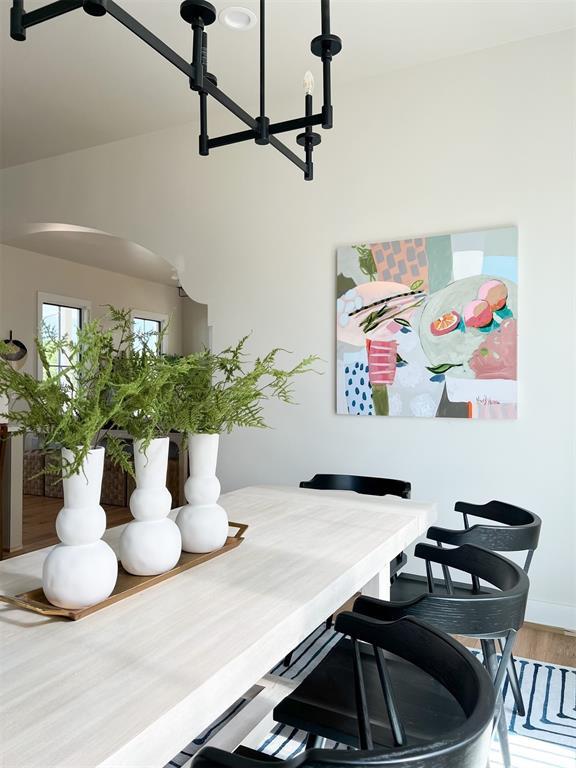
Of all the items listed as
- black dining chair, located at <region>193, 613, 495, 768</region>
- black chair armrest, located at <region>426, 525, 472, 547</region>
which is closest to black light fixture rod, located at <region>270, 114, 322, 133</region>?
black chair armrest, located at <region>426, 525, 472, 547</region>

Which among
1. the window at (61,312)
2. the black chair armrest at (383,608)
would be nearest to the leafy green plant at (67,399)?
the black chair armrest at (383,608)

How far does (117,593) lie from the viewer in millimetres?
1153

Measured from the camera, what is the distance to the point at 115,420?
1.20 metres

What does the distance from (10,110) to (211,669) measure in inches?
163

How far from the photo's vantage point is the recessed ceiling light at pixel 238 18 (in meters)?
2.74

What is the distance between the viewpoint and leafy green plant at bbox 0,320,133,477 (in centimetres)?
106

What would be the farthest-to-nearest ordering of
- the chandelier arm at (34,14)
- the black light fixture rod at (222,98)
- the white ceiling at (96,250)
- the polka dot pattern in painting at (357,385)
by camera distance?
the white ceiling at (96,250)
the polka dot pattern in painting at (357,385)
the black light fixture rod at (222,98)
the chandelier arm at (34,14)

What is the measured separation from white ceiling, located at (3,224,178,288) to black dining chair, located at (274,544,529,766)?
15.7 ft

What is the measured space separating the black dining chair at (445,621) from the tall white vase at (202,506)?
1.27 feet

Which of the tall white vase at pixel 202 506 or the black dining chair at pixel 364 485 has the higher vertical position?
the tall white vase at pixel 202 506

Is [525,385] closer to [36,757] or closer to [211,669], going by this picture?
[211,669]

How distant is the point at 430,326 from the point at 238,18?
179 cm

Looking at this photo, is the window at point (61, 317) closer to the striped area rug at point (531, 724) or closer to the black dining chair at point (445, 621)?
the striped area rug at point (531, 724)

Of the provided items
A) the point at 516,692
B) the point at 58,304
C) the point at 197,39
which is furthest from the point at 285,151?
the point at 58,304
